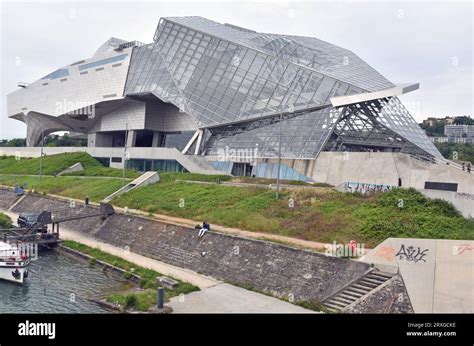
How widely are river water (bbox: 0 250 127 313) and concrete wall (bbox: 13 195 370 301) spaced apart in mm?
3480

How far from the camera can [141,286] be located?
2077cm

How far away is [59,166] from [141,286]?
43068 millimetres

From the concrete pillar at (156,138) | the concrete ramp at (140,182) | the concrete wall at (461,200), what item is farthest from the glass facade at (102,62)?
the concrete wall at (461,200)

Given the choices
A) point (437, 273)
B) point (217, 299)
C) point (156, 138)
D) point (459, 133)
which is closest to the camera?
point (437, 273)

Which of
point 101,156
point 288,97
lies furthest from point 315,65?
point 101,156

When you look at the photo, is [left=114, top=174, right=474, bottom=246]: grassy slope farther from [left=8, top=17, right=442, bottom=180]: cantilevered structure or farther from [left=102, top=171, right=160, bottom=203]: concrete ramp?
[left=8, top=17, right=442, bottom=180]: cantilevered structure

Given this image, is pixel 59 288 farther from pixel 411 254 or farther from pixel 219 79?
pixel 219 79

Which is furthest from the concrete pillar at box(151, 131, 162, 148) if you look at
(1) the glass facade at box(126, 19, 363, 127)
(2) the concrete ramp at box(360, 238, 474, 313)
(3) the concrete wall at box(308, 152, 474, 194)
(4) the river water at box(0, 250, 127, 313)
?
(2) the concrete ramp at box(360, 238, 474, 313)

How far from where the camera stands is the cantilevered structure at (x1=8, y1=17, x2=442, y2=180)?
39.2 metres

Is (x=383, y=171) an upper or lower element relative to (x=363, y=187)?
upper

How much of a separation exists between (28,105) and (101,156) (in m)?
22.6

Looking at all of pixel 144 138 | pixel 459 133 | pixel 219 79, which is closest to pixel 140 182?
pixel 219 79

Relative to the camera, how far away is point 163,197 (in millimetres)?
36531

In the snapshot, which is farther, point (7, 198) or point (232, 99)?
point (7, 198)
